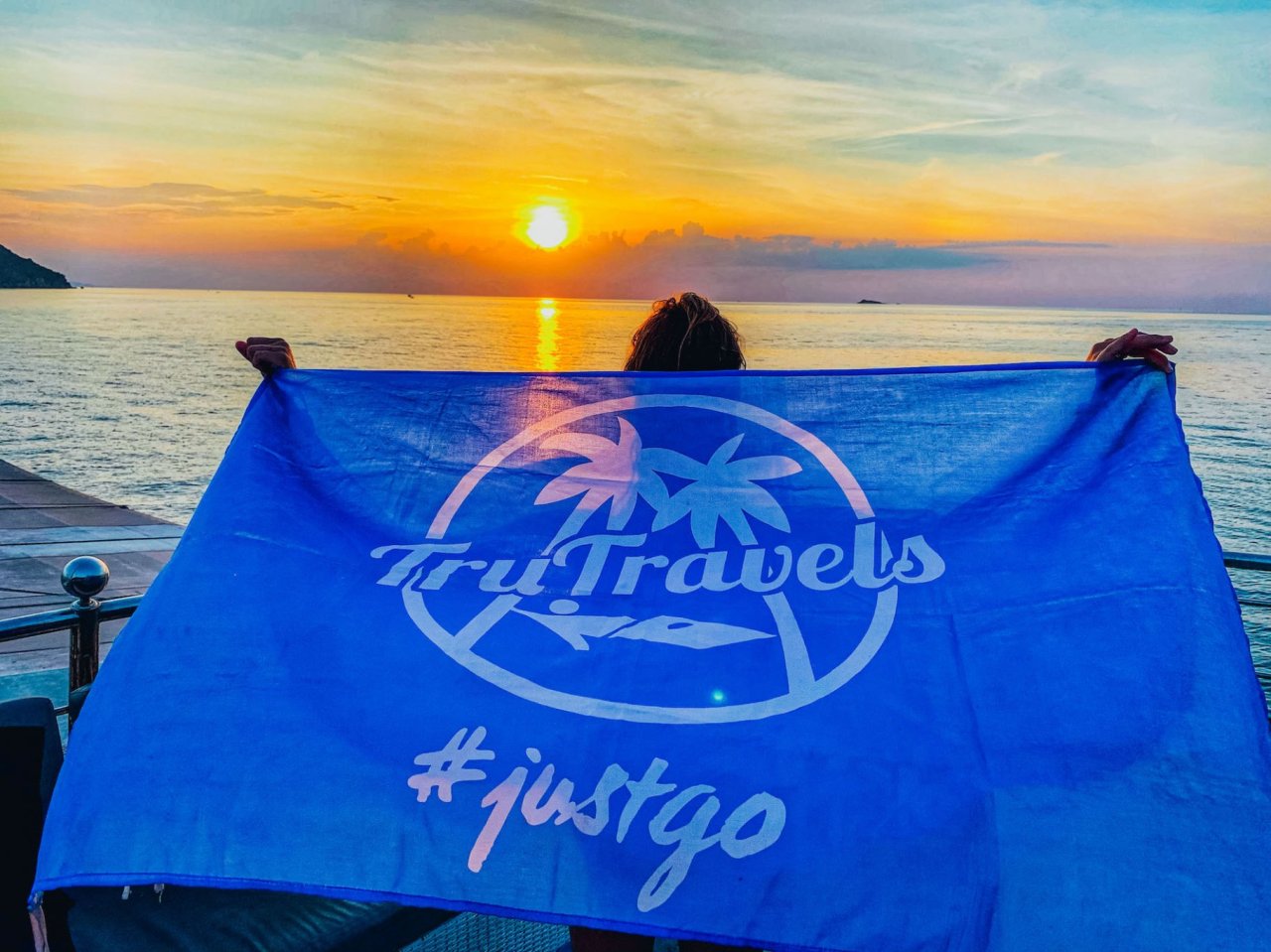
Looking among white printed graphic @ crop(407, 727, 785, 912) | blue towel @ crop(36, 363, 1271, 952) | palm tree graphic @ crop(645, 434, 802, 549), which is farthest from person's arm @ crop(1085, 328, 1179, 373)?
white printed graphic @ crop(407, 727, 785, 912)

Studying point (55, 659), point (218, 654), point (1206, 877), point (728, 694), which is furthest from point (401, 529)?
point (55, 659)

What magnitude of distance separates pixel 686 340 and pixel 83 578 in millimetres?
1940

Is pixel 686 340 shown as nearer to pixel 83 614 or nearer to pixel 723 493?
pixel 723 493

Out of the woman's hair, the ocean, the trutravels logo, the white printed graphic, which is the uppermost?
the ocean

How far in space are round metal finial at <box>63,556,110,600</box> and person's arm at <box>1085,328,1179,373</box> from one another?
3014mm

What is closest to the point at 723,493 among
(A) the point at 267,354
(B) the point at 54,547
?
(A) the point at 267,354

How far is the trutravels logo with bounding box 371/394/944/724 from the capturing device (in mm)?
2393

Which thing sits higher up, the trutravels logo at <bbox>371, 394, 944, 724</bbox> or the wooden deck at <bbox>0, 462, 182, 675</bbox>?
the wooden deck at <bbox>0, 462, 182, 675</bbox>

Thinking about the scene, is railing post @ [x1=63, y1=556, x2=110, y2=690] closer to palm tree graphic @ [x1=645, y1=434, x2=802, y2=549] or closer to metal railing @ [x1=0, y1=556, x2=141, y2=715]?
metal railing @ [x1=0, y1=556, x2=141, y2=715]

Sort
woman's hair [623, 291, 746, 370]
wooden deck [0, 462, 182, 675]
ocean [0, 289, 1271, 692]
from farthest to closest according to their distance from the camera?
ocean [0, 289, 1271, 692] → wooden deck [0, 462, 182, 675] → woman's hair [623, 291, 746, 370]

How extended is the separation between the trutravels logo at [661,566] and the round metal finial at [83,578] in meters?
0.93

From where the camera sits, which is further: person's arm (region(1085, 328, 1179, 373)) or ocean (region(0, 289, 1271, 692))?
ocean (region(0, 289, 1271, 692))

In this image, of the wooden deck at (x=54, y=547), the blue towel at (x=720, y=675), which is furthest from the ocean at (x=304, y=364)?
the wooden deck at (x=54, y=547)

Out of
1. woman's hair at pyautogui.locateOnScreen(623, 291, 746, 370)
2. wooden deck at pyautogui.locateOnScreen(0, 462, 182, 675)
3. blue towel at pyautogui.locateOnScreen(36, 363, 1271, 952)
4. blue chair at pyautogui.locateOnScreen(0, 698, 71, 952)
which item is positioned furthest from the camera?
wooden deck at pyautogui.locateOnScreen(0, 462, 182, 675)
